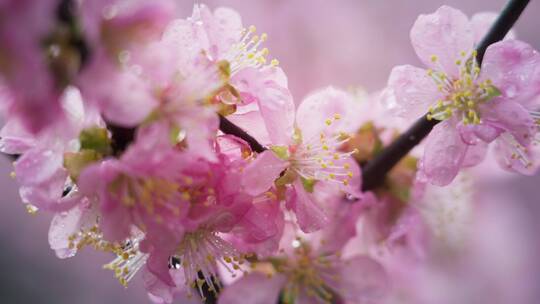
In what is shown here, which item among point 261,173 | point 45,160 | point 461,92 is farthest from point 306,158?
point 45,160

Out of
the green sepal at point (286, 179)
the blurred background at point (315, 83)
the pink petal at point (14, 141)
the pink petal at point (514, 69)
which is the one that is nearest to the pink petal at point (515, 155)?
the pink petal at point (514, 69)

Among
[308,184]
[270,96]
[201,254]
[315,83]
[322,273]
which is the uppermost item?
[270,96]

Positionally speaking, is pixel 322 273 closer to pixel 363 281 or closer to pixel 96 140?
pixel 363 281

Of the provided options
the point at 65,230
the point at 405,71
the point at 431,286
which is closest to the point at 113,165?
the point at 65,230

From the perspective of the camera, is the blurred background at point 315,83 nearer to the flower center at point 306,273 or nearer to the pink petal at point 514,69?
the flower center at point 306,273

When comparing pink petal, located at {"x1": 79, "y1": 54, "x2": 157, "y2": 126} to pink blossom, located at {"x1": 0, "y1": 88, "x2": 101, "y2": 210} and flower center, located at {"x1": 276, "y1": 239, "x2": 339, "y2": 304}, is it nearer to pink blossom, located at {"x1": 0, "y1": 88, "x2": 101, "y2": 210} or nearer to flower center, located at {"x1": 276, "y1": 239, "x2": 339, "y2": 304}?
pink blossom, located at {"x1": 0, "y1": 88, "x2": 101, "y2": 210}

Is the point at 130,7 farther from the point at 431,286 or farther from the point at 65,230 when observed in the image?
the point at 431,286
